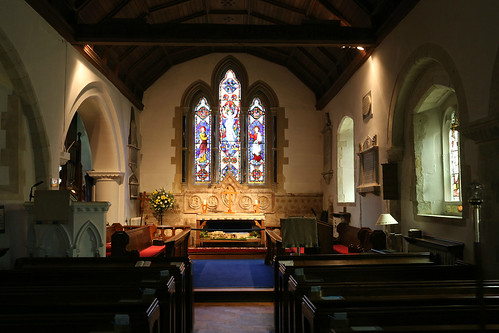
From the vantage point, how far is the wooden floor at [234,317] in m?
4.49

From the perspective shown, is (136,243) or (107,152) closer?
(136,243)

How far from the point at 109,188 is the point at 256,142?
14.5 feet

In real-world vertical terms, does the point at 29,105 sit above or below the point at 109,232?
above

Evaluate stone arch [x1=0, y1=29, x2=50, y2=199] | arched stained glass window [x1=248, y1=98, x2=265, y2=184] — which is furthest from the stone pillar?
arched stained glass window [x1=248, y1=98, x2=265, y2=184]

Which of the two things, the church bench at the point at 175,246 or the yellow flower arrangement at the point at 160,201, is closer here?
the church bench at the point at 175,246

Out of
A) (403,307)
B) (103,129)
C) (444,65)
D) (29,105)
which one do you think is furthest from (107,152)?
(403,307)

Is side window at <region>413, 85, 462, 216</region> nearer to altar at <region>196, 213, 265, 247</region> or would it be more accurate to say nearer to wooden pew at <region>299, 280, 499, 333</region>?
wooden pew at <region>299, 280, 499, 333</region>

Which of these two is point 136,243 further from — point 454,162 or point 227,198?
point 454,162

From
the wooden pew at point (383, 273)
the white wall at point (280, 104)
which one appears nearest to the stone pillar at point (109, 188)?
the white wall at point (280, 104)

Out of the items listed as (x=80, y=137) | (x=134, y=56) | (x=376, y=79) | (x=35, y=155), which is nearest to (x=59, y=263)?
(x=35, y=155)

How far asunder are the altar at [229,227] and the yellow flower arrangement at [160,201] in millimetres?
825

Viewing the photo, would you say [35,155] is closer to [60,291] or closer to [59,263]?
[59,263]

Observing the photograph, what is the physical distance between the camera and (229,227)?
11047 mm

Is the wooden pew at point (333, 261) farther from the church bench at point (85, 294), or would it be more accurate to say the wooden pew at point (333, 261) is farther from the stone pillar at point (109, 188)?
the stone pillar at point (109, 188)
